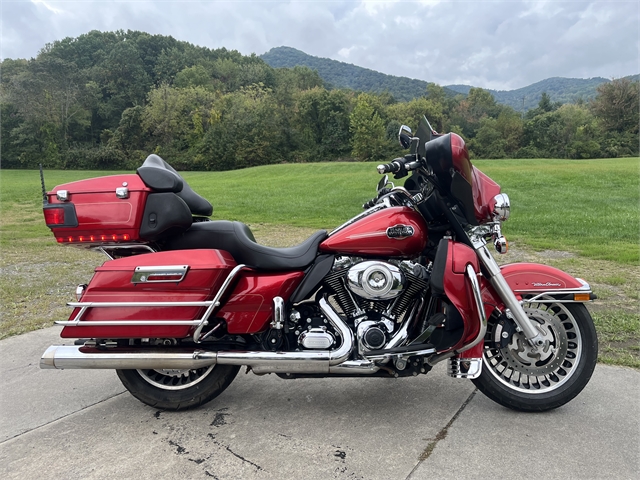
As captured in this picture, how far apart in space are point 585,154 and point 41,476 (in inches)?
2112

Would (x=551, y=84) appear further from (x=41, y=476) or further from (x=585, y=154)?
(x=41, y=476)

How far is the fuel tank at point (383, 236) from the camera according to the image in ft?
9.09

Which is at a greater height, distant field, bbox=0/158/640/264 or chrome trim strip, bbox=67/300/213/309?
chrome trim strip, bbox=67/300/213/309

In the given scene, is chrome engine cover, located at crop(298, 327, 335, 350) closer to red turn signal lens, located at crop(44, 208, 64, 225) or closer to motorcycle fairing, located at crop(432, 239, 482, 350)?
motorcycle fairing, located at crop(432, 239, 482, 350)

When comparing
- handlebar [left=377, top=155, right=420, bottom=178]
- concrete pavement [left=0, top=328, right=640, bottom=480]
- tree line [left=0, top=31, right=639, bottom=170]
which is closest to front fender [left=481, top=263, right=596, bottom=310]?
concrete pavement [left=0, top=328, right=640, bottom=480]

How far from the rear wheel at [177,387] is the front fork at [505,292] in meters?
1.76

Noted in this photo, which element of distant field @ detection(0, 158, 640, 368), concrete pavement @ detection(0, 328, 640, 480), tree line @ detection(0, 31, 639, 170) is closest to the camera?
concrete pavement @ detection(0, 328, 640, 480)

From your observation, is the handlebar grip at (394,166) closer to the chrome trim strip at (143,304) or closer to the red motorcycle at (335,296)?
the red motorcycle at (335,296)

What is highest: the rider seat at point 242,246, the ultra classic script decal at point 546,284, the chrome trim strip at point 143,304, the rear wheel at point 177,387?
the rider seat at point 242,246

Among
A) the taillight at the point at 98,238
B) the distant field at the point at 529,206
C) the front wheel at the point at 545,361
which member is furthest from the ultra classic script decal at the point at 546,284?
the distant field at the point at 529,206

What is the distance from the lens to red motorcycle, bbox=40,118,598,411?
2732 mm

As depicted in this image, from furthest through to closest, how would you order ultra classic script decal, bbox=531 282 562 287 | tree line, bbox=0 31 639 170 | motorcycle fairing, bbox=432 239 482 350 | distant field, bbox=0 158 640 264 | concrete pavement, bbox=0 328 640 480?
1. tree line, bbox=0 31 639 170
2. distant field, bbox=0 158 640 264
3. ultra classic script decal, bbox=531 282 562 287
4. motorcycle fairing, bbox=432 239 482 350
5. concrete pavement, bbox=0 328 640 480

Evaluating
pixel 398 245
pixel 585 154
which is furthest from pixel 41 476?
pixel 585 154

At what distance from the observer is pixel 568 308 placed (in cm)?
291
